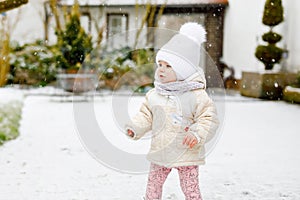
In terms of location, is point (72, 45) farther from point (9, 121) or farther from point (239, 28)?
point (239, 28)

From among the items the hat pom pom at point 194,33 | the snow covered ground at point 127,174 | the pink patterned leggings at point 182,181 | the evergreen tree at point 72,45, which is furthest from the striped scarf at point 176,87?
the evergreen tree at point 72,45

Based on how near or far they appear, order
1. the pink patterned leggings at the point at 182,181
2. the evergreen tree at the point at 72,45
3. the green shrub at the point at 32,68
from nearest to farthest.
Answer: the pink patterned leggings at the point at 182,181 < the evergreen tree at the point at 72,45 < the green shrub at the point at 32,68

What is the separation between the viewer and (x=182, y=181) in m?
2.80

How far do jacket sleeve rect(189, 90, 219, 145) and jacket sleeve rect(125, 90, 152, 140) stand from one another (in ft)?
0.77

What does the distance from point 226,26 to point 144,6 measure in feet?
9.86

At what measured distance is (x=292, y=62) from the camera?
14102 mm

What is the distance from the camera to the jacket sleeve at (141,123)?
265 cm

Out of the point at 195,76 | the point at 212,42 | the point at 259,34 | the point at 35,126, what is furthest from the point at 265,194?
the point at 212,42

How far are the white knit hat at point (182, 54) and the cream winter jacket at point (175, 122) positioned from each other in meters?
0.08

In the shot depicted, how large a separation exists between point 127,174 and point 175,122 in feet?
7.81

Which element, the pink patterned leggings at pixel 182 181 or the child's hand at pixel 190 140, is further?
the pink patterned leggings at pixel 182 181

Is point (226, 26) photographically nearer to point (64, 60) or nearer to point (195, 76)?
point (64, 60)

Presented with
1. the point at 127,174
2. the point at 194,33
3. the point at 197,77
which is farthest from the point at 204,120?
the point at 127,174

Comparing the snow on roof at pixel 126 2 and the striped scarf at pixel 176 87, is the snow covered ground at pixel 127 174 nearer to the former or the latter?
the striped scarf at pixel 176 87
